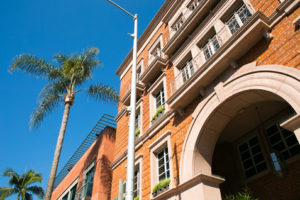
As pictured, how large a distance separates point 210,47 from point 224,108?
3145 mm

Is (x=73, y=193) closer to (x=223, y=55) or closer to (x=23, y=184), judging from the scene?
(x=23, y=184)

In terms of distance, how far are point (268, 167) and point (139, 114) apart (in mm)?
8120

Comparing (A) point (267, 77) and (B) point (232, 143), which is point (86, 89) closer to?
(B) point (232, 143)

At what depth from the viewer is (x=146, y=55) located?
59.8 feet

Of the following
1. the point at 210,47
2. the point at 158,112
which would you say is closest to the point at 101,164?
the point at 158,112

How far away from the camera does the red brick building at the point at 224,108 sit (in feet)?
26.4

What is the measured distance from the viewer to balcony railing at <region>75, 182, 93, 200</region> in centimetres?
1835

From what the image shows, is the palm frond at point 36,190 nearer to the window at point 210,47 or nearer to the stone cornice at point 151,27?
the stone cornice at point 151,27

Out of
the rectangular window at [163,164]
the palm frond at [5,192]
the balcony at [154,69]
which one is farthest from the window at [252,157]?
the palm frond at [5,192]

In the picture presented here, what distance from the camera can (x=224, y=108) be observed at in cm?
934

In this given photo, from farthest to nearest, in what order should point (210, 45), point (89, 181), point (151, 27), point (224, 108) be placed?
1. point (89, 181)
2. point (151, 27)
3. point (210, 45)
4. point (224, 108)

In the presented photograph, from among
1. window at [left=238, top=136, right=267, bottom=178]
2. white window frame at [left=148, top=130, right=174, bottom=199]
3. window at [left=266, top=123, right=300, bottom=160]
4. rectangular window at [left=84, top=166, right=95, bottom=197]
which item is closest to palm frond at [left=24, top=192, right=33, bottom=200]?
rectangular window at [left=84, top=166, right=95, bottom=197]

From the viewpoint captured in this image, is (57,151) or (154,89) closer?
(57,151)

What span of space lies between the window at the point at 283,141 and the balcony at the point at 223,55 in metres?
4.33
